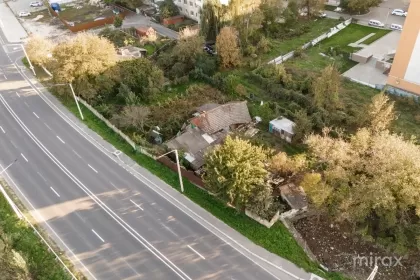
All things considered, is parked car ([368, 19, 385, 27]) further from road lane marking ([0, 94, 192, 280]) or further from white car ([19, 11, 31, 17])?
white car ([19, 11, 31, 17])

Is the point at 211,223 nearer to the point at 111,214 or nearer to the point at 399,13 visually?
the point at 111,214

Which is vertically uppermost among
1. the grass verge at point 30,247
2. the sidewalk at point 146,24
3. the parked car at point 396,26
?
the parked car at point 396,26

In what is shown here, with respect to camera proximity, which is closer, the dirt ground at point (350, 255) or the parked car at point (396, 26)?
the dirt ground at point (350, 255)

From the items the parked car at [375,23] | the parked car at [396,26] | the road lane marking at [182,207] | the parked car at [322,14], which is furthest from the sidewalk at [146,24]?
the parked car at [396,26]

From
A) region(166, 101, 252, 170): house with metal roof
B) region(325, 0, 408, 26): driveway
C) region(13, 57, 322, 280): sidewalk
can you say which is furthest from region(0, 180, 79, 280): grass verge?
region(325, 0, 408, 26): driveway

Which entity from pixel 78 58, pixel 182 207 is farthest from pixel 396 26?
pixel 78 58

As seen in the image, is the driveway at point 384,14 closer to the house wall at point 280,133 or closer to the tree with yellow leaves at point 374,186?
the house wall at point 280,133
